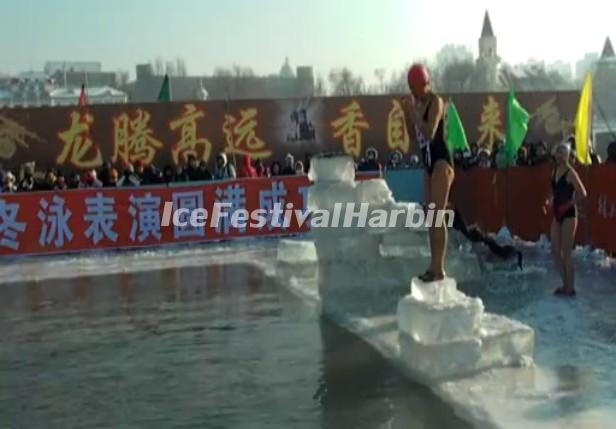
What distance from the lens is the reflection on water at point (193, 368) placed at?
5.84 m

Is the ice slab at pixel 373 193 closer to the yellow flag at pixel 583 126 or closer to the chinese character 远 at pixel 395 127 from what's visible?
the yellow flag at pixel 583 126

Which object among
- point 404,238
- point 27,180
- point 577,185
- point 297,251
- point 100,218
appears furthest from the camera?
point 27,180

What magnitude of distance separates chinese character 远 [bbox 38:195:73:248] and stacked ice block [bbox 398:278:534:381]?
9.77m

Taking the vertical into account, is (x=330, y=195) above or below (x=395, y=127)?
below

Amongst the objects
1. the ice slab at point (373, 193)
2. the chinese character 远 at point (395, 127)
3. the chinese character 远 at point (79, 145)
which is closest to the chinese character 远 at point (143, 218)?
the chinese character 远 at point (79, 145)

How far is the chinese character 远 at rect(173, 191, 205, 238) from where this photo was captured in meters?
15.6

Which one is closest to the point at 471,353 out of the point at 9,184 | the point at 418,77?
the point at 418,77

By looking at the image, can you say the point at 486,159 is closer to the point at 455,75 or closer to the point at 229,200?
the point at 229,200

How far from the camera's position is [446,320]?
643cm

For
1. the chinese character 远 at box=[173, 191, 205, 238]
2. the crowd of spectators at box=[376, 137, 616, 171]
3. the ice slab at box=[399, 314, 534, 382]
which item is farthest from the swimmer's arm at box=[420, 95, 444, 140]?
the chinese character 远 at box=[173, 191, 205, 238]

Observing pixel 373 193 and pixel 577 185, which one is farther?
pixel 373 193

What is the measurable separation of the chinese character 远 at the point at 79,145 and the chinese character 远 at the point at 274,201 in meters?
3.87

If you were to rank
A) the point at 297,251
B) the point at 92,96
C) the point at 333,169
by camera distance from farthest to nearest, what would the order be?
the point at 92,96 < the point at 297,251 < the point at 333,169

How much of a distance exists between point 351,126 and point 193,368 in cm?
1279
